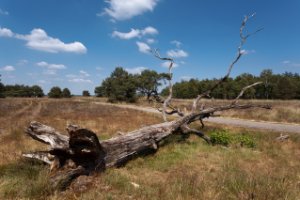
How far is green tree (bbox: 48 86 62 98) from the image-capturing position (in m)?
117

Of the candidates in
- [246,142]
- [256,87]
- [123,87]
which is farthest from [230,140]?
[256,87]

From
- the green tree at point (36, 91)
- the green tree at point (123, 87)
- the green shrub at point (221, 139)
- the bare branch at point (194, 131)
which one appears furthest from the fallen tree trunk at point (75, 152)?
the green tree at point (36, 91)

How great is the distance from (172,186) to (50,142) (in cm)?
289

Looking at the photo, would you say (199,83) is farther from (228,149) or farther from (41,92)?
(228,149)

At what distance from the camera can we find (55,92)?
388 feet

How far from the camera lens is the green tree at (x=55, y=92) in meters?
117

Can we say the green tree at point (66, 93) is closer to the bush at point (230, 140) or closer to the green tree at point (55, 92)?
the green tree at point (55, 92)

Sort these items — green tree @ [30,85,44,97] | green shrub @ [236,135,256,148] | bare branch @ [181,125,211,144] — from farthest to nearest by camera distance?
green tree @ [30,85,44,97], bare branch @ [181,125,211,144], green shrub @ [236,135,256,148]

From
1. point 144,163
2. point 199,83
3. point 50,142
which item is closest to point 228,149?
point 144,163

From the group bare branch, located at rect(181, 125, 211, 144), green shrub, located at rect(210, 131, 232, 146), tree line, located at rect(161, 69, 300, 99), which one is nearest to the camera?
green shrub, located at rect(210, 131, 232, 146)

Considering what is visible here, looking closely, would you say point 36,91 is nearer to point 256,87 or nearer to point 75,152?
point 256,87

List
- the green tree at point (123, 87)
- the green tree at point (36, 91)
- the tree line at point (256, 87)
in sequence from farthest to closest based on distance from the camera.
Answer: the green tree at point (36, 91), the tree line at point (256, 87), the green tree at point (123, 87)

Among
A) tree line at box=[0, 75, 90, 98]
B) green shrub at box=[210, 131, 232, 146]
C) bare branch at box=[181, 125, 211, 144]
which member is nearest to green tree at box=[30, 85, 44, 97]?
tree line at box=[0, 75, 90, 98]

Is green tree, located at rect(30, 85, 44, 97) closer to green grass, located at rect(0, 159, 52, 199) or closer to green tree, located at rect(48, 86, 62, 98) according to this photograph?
green tree, located at rect(48, 86, 62, 98)
